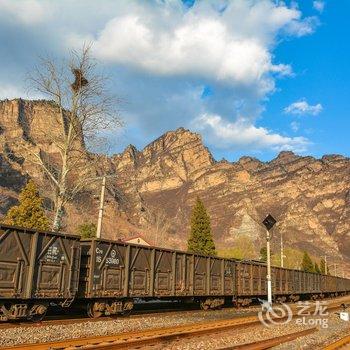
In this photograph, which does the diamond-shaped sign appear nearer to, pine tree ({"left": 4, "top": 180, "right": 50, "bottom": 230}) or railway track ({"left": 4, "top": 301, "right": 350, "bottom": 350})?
railway track ({"left": 4, "top": 301, "right": 350, "bottom": 350})

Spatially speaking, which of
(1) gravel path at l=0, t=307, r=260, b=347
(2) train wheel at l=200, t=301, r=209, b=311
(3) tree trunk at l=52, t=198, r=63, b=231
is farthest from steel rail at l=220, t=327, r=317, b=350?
(3) tree trunk at l=52, t=198, r=63, b=231

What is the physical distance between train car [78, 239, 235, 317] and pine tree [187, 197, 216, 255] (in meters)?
36.1

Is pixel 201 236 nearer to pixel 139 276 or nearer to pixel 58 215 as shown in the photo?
pixel 58 215

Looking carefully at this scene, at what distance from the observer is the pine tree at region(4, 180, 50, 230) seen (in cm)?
4838

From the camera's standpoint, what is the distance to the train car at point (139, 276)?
16.0 meters

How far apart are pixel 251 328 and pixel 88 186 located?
12.3 m

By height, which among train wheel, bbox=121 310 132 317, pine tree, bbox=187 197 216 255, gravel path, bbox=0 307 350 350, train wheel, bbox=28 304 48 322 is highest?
pine tree, bbox=187 197 216 255

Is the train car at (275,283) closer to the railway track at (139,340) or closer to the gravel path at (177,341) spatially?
the gravel path at (177,341)

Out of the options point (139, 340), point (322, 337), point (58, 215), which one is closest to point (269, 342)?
point (322, 337)

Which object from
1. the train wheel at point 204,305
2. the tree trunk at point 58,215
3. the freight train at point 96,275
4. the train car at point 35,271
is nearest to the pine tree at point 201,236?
the freight train at point 96,275

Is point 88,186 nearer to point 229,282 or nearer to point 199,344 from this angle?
point 229,282

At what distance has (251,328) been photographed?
14594 mm

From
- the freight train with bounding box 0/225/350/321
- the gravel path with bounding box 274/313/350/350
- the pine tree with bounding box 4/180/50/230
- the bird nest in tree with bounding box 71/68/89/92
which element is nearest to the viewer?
the gravel path with bounding box 274/313/350/350

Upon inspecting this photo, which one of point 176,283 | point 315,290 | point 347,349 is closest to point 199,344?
point 347,349
